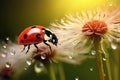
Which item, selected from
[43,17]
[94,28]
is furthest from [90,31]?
[43,17]

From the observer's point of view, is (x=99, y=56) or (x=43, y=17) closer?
(x=99, y=56)

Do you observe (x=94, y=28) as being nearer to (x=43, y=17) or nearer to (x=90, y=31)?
(x=90, y=31)

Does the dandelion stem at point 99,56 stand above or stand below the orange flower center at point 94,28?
below

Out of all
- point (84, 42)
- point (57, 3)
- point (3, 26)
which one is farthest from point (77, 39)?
point (3, 26)

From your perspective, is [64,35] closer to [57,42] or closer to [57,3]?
[57,42]

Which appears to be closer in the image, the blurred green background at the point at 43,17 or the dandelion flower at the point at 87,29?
the dandelion flower at the point at 87,29
